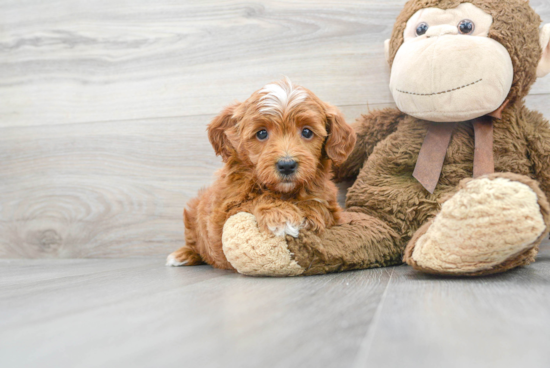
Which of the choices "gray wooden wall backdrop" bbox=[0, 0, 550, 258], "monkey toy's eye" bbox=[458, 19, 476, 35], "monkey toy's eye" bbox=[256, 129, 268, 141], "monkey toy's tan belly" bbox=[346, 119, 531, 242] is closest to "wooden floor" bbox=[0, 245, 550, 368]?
"monkey toy's tan belly" bbox=[346, 119, 531, 242]

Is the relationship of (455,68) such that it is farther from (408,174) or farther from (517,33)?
(408,174)

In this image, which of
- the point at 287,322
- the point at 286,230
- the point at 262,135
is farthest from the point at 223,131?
the point at 287,322

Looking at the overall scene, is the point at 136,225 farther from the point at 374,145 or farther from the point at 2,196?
the point at 374,145

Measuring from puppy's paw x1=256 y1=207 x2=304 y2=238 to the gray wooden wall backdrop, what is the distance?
71 centimetres

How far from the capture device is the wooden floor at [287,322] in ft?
1.87

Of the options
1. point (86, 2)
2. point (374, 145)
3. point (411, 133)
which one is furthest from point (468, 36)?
point (86, 2)

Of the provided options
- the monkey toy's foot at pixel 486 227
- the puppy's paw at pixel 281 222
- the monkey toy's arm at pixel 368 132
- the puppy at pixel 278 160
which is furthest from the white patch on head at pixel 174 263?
the monkey toy's foot at pixel 486 227

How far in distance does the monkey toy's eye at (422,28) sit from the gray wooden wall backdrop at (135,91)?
0.38 m

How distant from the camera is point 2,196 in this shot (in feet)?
6.67

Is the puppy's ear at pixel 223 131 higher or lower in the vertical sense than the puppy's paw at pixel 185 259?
higher

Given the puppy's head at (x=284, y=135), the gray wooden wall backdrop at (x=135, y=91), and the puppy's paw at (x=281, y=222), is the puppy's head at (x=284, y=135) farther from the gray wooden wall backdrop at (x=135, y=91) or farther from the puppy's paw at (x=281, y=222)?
the gray wooden wall backdrop at (x=135, y=91)

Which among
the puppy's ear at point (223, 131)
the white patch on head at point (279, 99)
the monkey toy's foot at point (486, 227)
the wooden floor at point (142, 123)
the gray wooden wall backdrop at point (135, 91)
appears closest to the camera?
the monkey toy's foot at point (486, 227)

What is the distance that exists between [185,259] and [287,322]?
945 mm

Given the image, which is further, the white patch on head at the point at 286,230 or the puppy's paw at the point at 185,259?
the puppy's paw at the point at 185,259
